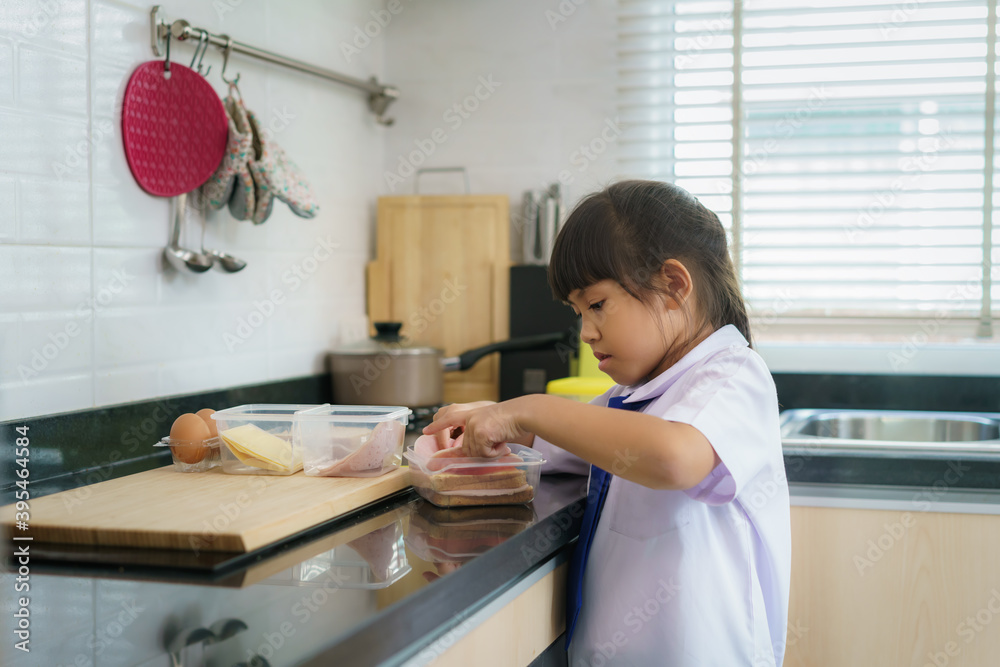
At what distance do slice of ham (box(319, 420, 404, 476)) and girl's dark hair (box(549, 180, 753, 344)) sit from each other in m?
0.25

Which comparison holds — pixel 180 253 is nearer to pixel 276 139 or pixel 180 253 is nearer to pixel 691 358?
pixel 276 139

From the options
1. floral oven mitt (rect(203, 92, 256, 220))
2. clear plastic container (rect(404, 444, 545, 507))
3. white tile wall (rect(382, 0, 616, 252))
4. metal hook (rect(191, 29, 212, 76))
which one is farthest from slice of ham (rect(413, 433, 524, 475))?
white tile wall (rect(382, 0, 616, 252))

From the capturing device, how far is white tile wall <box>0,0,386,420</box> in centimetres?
102

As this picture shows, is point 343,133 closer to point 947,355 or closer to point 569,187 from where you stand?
point 569,187

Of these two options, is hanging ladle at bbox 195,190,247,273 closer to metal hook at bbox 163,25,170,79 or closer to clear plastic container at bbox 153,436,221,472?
metal hook at bbox 163,25,170,79

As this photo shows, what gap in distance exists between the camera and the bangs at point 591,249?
0.85 meters

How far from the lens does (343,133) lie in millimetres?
1797

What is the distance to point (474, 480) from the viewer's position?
0.85 metres

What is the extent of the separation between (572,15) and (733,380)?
4.25 feet

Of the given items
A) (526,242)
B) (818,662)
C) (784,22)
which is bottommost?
(818,662)

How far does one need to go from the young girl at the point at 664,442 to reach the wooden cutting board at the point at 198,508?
0.46 ft

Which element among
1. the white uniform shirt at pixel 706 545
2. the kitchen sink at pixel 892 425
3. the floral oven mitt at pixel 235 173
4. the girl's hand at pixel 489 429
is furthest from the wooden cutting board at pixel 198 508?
the kitchen sink at pixel 892 425

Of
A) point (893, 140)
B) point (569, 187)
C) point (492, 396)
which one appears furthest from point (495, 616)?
point (893, 140)

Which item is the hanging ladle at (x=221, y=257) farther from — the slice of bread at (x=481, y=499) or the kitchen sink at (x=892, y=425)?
the kitchen sink at (x=892, y=425)
